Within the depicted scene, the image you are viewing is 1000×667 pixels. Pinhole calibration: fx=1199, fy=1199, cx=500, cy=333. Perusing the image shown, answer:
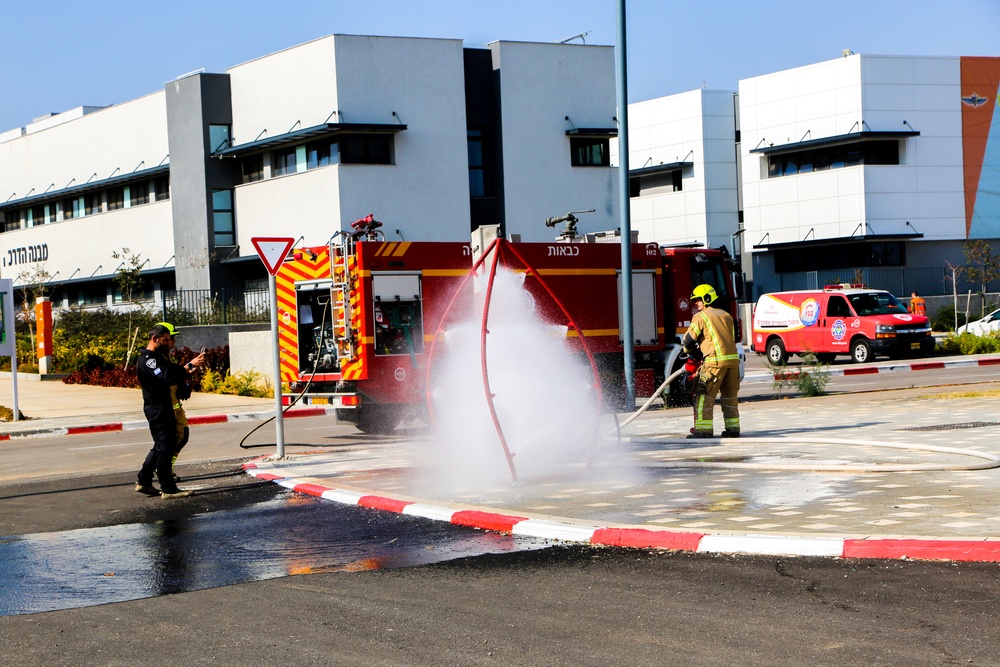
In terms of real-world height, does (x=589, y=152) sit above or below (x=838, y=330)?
above

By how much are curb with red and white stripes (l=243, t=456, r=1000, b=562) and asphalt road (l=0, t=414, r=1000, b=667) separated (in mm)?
174

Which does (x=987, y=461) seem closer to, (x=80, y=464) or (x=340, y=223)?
(x=80, y=464)

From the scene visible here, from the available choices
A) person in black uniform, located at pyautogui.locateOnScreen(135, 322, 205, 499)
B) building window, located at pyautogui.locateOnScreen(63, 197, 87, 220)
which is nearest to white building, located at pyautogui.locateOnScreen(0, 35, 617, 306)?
building window, located at pyautogui.locateOnScreen(63, 197, 87, 220)

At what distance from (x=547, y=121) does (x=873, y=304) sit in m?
14.8

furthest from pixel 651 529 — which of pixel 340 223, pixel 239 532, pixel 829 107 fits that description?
pixel 829 107

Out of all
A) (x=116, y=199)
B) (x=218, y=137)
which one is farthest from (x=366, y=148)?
(x=116, y=199)

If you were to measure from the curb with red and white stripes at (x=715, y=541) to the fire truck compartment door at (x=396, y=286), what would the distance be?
792 cm

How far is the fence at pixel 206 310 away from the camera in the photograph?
33.9m

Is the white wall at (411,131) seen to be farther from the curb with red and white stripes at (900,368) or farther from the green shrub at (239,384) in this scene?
the curb with red and white stripes at (900,368)

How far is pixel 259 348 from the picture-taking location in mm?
27844

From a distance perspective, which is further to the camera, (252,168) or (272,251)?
(252,168)

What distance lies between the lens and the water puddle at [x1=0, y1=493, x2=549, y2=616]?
24.4 feet

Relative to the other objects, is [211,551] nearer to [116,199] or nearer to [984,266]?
[116,199]

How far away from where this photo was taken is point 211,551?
8.66 meters
